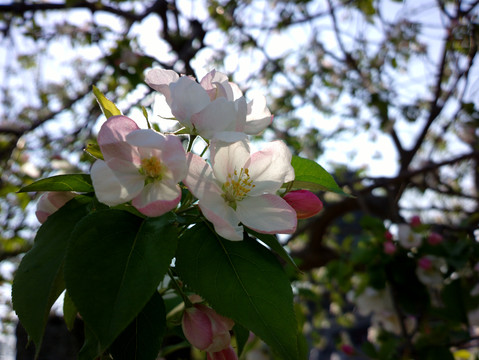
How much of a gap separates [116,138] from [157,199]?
3.9 inches

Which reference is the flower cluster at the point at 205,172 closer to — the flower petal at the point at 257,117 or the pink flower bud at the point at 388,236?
the flower petal at the point at 257,117

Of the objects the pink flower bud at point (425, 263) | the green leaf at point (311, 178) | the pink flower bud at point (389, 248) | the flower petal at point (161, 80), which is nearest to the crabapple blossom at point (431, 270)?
the pink flower bud at point (425, 263)

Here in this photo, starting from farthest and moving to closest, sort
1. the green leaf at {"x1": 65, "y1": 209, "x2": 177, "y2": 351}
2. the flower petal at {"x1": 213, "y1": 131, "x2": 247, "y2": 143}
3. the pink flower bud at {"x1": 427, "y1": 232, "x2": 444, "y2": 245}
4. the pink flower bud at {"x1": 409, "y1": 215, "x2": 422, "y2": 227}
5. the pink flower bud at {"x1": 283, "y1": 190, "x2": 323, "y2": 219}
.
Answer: the pink flower bud at {"x1": 409, "y1": 215, "x2": 422, "y2": 227}
the pink flower bud at {"x1": 427, "y1": 232, "x2": 444, "y2": 245}
the pink flower bud at {"x1": 283, "y1": 190, "x2": 323, "y2": 219}
the flower petal at {"x1": 213, "y1": 131, "x2": 247, "y2": 143}
the green leaf at {"x1": 65, "y1": 209, "x2": 177, "y2": 351}

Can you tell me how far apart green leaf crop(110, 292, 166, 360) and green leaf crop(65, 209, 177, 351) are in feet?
0.43

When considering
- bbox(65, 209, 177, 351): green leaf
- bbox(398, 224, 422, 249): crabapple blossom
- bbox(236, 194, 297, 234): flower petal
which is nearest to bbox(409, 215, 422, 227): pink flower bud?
bbox(398, 224, 422, 249): crabapple blossom

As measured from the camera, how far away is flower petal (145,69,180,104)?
2.01 feet

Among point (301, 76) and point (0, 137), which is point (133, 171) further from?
point (301, 76)

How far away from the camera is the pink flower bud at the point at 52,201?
1.98ft

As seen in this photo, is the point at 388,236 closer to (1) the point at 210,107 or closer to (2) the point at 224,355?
(2) the point at 224,355

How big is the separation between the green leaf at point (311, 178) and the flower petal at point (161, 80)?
244 mm

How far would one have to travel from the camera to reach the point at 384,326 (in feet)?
6.52

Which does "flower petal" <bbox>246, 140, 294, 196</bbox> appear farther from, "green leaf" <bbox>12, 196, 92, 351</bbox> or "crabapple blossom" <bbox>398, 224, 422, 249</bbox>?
"crabapple blossom" <bbox>398, 224, 422, 249</bbox>

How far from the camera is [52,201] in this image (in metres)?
0.60

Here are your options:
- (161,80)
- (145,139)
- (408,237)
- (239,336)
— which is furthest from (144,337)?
(408,237)
